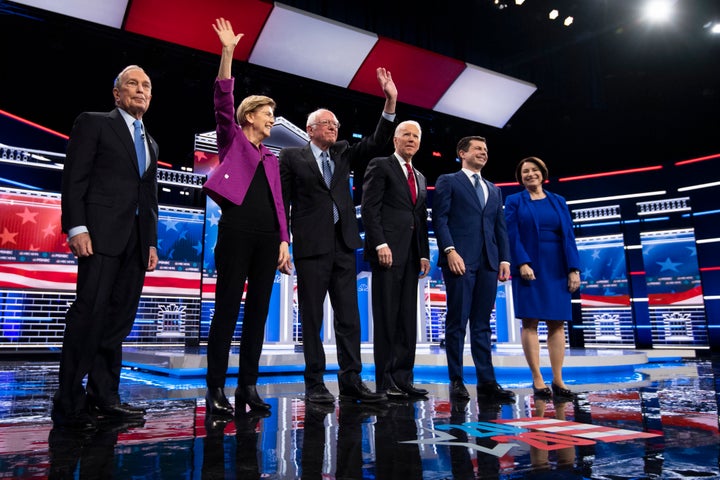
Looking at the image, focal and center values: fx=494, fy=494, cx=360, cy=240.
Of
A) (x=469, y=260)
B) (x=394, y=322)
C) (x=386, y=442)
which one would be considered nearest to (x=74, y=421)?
(x=386, y=442)

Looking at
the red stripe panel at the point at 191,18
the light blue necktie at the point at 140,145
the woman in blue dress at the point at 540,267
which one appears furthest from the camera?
the red stripe panel at the point at 191,18

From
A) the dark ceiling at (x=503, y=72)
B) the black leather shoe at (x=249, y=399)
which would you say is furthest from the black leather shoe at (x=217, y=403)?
the dark ceiling at (x=503, y=72)

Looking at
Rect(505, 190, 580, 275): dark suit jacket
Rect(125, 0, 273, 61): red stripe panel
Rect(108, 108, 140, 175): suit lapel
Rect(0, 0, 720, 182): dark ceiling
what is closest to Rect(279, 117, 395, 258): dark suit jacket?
Rect(108, 108, 140, 175): suit lapel

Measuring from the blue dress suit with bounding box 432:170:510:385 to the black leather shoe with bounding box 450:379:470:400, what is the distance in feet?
0.12

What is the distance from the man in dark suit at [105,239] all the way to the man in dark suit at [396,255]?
3.61 ft

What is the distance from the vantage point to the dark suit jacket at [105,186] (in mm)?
1851

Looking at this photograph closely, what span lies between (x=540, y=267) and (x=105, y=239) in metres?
2.33

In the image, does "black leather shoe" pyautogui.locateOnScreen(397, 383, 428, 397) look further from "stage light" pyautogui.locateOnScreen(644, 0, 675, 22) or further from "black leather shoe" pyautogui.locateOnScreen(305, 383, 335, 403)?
"stage light" pyautogui.locateOnScreen(644, 0, 675, 22)

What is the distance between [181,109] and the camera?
8.87 m

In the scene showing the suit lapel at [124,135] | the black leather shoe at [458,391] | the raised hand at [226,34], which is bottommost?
the black leather shoe at [458,391]

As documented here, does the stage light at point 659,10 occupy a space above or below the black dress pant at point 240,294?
above

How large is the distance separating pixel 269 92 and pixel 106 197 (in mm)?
6322

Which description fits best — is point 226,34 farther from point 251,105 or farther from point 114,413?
point 114,413

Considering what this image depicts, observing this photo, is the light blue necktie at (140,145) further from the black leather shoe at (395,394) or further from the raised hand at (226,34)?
the black leather shoe at (395,394)
